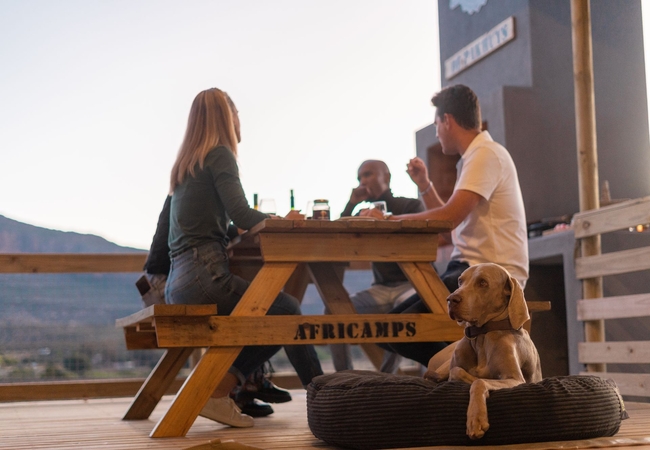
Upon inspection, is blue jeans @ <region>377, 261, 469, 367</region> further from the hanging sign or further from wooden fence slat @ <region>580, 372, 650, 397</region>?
the hanging sign

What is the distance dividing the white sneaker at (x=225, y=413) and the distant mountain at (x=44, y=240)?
19.0 feet

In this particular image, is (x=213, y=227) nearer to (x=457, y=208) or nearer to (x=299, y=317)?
(x=299, y=317)

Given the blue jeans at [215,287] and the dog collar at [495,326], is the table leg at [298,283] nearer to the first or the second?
the blue jeans at [215,287]

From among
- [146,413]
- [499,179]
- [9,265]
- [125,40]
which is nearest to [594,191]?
[499,179]

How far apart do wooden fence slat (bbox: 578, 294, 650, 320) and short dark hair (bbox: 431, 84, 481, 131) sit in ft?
5.01

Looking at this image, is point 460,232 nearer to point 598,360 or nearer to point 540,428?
point 540,428

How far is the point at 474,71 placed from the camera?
791cm

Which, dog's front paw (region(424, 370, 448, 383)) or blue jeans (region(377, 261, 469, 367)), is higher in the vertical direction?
blue jeans (region(377, 261, 469, 367))

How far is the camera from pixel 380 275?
4926 millimetres

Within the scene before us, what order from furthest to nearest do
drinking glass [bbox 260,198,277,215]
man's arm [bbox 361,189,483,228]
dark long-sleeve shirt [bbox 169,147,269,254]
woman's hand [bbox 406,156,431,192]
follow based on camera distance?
drinking glass [bbox 260,198,277,215]
woman's hand [bbox 406,156,431,192]
man's arm [bbox 361,189,483,228]
dark long-sleeve shirt [bbox 169,147,269,254]

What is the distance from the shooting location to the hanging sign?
23.6 feet

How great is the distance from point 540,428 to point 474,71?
6037 mm

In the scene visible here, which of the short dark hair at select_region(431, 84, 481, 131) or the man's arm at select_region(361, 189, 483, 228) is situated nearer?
the man's arm at select_region(361, 189, 483, 228)

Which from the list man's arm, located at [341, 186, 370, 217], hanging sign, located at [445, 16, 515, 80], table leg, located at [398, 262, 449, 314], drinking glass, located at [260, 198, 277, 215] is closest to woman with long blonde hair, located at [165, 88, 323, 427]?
table leg, located at [398, 262, 449, 314]
